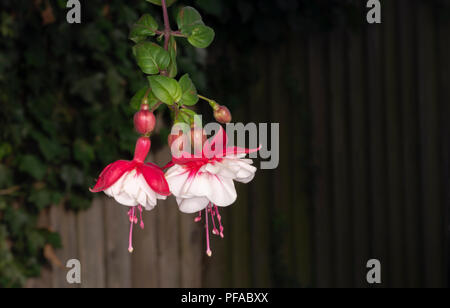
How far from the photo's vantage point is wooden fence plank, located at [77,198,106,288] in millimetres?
1639

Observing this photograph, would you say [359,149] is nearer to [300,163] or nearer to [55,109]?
[300,163]

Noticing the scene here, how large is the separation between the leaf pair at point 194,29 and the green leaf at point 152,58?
0.18 ft

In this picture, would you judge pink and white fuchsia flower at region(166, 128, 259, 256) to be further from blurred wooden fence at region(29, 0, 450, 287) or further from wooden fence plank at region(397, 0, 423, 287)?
wooden fence plank at region(397, 0, 423, 287)

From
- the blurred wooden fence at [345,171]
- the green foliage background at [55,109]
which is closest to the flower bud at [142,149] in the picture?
the green foliage background at [55,109]

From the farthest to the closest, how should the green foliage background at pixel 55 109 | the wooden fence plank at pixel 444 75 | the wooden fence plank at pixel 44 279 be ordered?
1. the wooden fence plank at pixel 444 75
2. the wooden fence plank at pixel 44 279
3. the green foliage background at pixel 55 109

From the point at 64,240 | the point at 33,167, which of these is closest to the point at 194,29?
the point at 33,167

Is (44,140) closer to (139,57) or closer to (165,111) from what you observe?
(165,111)

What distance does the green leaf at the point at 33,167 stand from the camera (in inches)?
57.6

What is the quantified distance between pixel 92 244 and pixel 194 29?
1.33 meters

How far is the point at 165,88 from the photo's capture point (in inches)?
15.4

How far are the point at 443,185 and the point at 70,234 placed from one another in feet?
4.60

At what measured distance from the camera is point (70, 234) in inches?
63.7

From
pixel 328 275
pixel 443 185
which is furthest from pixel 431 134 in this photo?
pixel 328 275

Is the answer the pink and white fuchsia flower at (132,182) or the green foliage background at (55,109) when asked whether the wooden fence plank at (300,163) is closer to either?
the green foliage background at (55,109)
